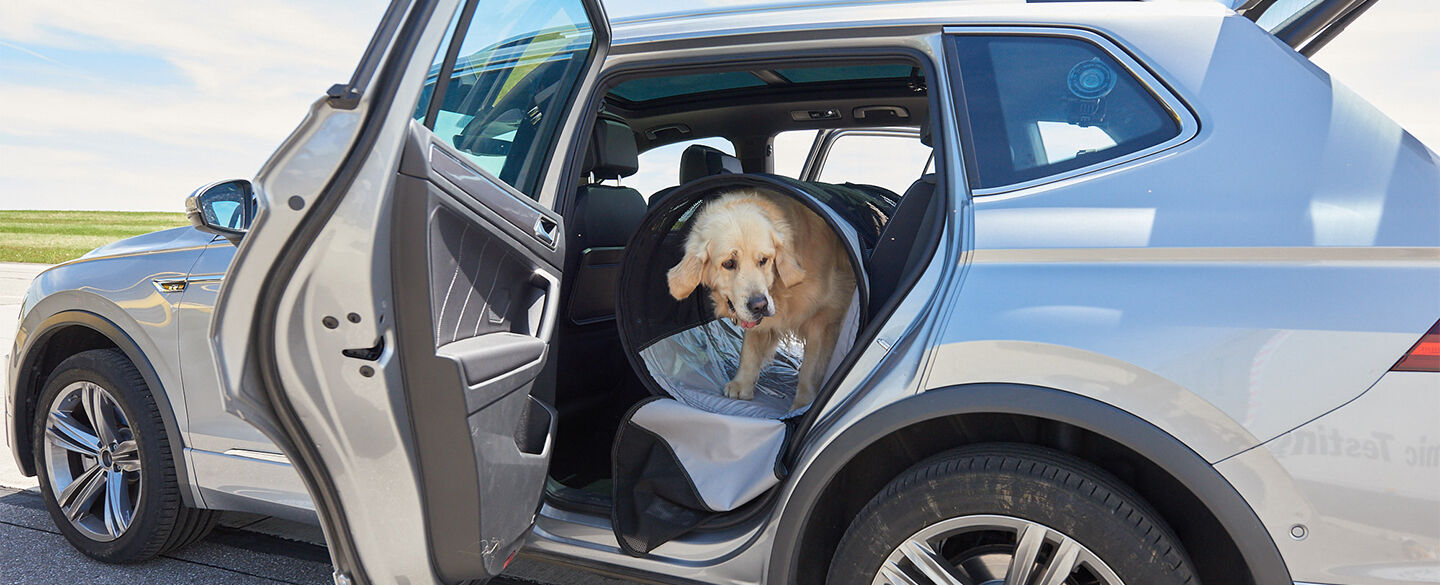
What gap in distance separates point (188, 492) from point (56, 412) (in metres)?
0.84

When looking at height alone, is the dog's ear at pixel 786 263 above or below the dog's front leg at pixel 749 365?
above

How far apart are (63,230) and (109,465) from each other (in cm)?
3270

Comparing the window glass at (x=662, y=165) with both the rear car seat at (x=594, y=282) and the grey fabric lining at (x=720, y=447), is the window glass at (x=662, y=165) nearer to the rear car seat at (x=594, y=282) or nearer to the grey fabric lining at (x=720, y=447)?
the rear car seat at (x=594, y=282)

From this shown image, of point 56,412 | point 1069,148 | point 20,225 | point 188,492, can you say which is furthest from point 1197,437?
point 20,225

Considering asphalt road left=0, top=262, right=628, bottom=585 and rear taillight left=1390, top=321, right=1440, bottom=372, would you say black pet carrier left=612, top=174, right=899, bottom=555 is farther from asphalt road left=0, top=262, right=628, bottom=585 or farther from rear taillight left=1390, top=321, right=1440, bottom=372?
rear taillight left=1390, top=321, right=1440, bottom=372

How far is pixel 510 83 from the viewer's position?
7.40 ft

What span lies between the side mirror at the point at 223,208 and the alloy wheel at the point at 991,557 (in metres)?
1.95

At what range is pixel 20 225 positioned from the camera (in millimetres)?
29922

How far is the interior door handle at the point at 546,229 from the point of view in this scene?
206 centimetres

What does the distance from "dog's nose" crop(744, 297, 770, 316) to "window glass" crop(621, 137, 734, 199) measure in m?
0.77

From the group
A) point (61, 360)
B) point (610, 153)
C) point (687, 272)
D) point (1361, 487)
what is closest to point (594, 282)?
point (687, 272)

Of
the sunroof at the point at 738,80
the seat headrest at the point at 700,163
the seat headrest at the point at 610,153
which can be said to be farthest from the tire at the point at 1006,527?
the seat headrest at the point at 700,163

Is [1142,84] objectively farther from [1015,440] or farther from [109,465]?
[109,465]

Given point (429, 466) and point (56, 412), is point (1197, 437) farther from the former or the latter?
point (56, 412)
